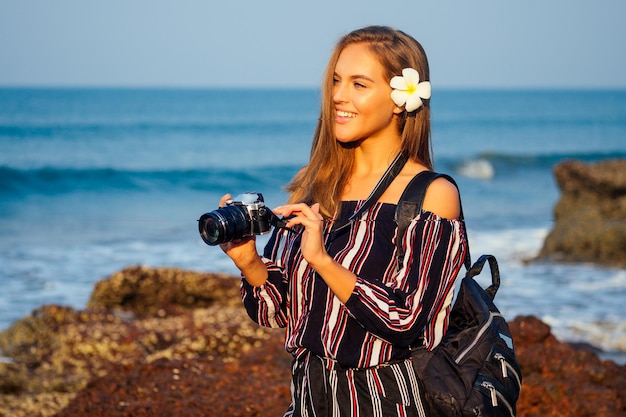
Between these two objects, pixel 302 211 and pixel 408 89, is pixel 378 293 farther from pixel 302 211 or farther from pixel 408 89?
pixel 408 89

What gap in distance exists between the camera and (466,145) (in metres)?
45.1

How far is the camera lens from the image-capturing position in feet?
8.90

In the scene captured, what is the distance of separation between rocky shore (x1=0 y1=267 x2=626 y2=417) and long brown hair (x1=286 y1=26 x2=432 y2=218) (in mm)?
1528

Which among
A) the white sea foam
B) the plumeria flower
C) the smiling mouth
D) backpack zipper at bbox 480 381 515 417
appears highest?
the plumeria flower

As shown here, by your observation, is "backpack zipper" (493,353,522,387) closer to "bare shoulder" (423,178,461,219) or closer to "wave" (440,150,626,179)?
"bare shoulder" (423,178,461,219)

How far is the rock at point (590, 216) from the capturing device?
13094 mm

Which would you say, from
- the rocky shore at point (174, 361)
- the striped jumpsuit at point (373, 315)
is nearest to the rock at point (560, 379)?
the rocky shore at point (174, 361)

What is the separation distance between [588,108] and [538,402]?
87655 millimetres

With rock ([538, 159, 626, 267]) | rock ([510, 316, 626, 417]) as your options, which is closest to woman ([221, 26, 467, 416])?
rock ([510, 316, 626, 417])

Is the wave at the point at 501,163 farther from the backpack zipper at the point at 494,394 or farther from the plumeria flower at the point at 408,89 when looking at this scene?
the backpack zipper at the point at 494,394

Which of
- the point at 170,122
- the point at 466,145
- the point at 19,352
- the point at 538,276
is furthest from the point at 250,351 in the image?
the point at 170,122

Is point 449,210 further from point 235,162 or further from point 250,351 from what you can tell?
point 235,162

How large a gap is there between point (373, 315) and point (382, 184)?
1.66 feet

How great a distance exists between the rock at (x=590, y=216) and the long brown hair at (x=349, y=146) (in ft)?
32.0
